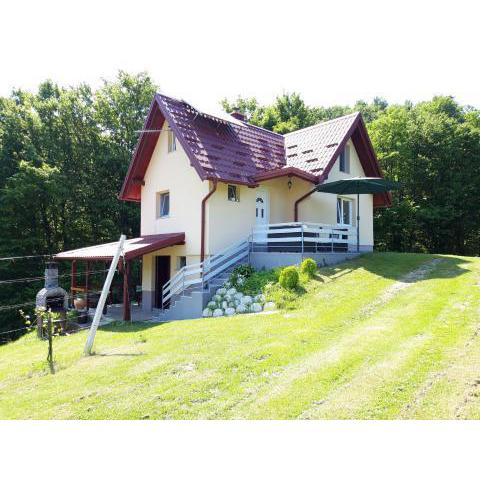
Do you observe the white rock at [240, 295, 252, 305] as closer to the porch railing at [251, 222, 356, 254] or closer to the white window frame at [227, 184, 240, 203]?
the porch railing at [251, 222, 356, 254]

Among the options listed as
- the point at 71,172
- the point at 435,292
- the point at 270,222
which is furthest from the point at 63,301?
the point at 71,172

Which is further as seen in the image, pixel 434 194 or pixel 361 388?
pixel 434 194

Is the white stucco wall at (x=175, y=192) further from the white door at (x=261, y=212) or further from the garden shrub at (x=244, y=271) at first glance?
the white door at (x=261, y=212)

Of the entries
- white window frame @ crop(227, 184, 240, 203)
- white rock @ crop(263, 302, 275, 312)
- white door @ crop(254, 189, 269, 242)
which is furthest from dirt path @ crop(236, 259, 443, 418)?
white window frame @ crop(227, 184, 240, 203)

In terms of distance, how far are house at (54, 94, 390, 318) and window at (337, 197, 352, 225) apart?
0.18ft

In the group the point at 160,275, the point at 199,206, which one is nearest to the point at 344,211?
the point at 199,206

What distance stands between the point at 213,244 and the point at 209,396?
10144 mm

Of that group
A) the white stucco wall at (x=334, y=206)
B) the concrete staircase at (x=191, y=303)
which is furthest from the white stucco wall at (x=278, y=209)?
the concrete staircase at (x=191, y=303)

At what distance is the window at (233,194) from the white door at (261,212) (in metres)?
1.08

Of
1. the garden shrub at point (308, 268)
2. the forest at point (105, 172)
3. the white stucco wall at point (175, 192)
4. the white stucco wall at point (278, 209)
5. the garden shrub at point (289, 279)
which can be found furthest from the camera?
the forest at point (105, 172)

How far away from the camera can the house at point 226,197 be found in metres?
15.6

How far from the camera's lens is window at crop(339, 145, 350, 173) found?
20188mm

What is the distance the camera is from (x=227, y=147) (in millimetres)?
17422

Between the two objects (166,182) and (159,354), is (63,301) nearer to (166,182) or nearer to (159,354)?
(166,182)
